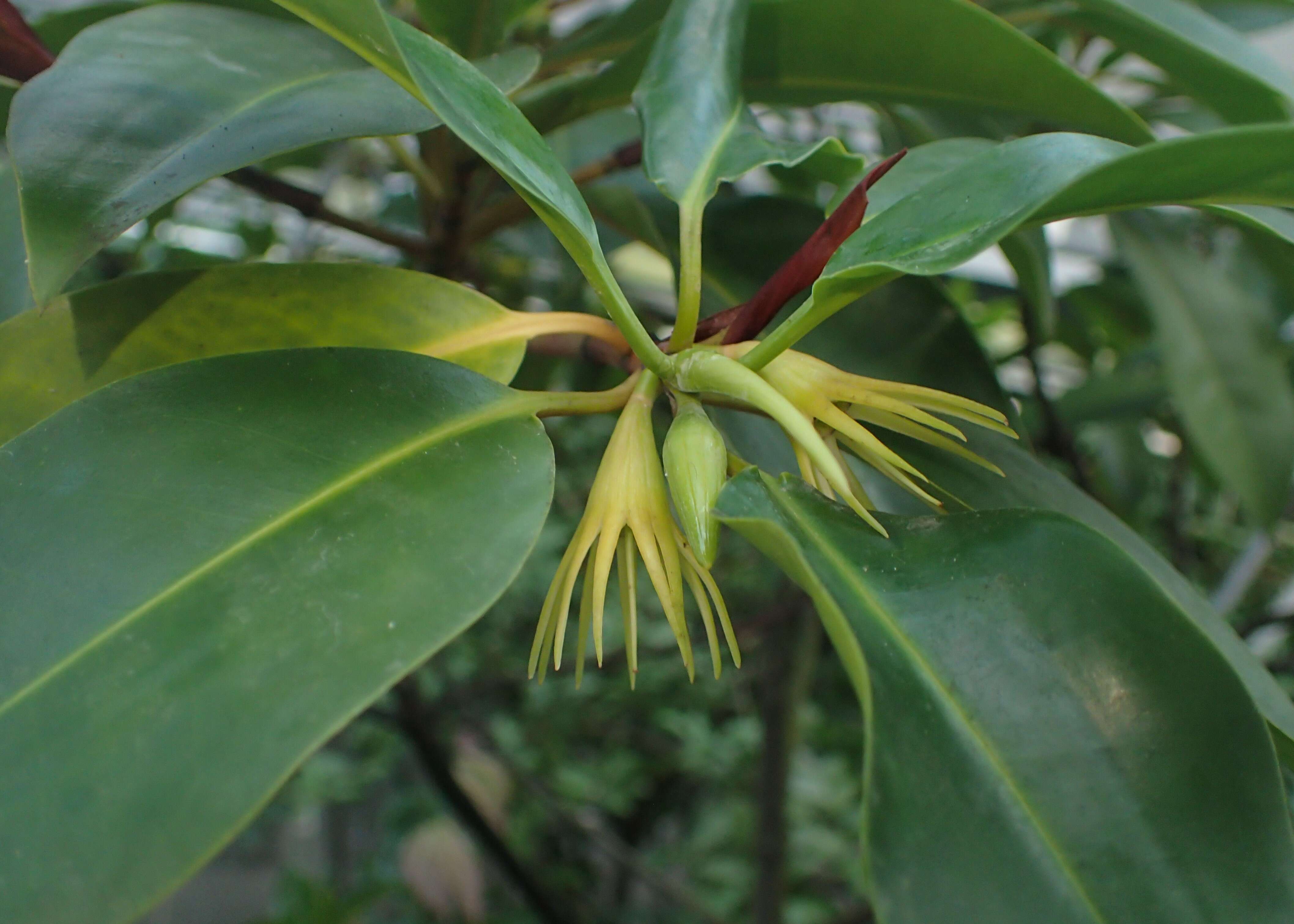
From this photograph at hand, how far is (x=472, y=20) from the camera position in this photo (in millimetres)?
478

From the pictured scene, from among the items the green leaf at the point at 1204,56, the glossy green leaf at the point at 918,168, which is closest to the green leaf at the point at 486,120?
the glossy green leaf at the point at 918,168

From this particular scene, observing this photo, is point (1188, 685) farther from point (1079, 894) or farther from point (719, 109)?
point (719, 109)

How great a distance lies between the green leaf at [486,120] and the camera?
0.25 metres

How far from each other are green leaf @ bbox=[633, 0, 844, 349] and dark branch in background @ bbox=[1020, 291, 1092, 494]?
434 millimetres

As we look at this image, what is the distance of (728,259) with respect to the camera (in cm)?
49

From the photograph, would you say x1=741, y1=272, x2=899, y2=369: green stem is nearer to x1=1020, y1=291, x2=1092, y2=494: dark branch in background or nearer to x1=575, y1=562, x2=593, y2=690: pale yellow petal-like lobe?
x1=575, y1=562, x2=593, y2=690: pale yellow petal-like lobe

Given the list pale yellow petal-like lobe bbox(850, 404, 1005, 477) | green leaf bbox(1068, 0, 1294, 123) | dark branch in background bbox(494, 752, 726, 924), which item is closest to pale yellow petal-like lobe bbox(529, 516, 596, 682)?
pale yellow petal-like lobe bbox(850, 404, 1005, 477)

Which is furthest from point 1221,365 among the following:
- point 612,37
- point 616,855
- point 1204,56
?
point 616,855

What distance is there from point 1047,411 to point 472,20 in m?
0.53

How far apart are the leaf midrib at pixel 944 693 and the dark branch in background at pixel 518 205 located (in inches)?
10.9

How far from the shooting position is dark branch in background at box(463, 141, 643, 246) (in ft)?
1.63

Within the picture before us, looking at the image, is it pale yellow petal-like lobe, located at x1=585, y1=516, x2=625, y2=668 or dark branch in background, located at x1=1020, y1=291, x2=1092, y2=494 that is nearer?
pale yellow petal-like lobe, located at x1=585, y1=516, x2=625, y2=668

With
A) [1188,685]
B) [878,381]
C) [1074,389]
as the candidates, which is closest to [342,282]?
[878,381]

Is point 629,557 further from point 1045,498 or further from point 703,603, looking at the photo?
point 1045,498
